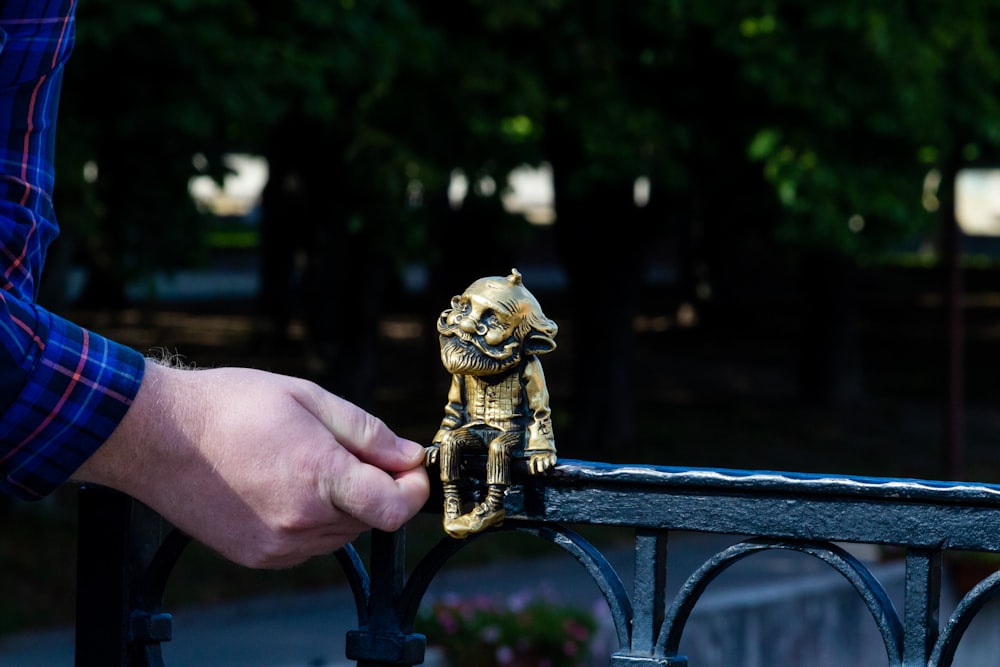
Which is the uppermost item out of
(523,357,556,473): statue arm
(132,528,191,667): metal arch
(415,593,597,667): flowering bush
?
(523,357,556,473): statue arm

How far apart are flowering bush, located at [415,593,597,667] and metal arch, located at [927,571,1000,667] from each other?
5635mm

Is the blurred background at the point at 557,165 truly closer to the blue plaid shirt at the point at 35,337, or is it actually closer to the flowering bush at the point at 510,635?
the flowering bush at the point at 510,635

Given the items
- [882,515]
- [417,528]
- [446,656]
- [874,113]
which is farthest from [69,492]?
[882,515]

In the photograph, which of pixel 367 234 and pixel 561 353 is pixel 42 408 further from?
pixel 561 353

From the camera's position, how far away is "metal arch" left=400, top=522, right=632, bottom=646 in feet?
5.75

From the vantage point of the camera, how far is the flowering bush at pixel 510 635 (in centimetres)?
723

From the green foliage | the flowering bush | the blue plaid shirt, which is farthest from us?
the green foliage

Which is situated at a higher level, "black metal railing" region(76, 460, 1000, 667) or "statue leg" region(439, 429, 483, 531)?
"statue leg" region(439, 429, 483, 531)

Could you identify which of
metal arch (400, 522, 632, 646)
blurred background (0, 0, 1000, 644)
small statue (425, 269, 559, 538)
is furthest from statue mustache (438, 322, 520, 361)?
blurred background (0, 0, 1000, 644)

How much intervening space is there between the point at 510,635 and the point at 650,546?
569 centimetres

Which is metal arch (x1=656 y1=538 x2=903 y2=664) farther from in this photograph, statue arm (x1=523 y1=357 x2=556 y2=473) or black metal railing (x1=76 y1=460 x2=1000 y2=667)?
statue arm (x1=523 y1=357 x2=556 y2=473)

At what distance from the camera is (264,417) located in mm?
1645

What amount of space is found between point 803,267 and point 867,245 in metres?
6.98

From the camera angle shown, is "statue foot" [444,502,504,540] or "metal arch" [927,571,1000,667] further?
"statue foot" [444,502,504,540]
